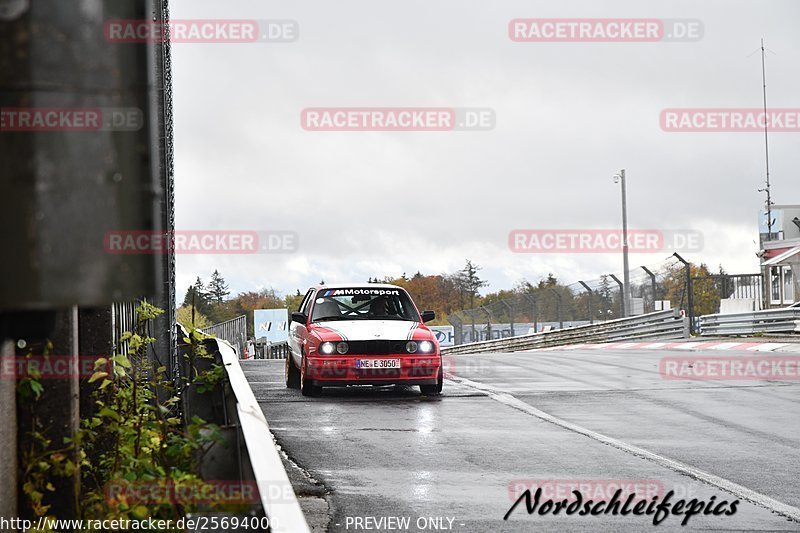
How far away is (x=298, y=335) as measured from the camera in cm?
1333

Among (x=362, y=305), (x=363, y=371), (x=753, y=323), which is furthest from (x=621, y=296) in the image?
(x=363, y=371)

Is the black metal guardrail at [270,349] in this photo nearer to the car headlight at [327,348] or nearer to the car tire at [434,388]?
the car tire at [434,388]

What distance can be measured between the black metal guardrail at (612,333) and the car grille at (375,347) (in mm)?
19378

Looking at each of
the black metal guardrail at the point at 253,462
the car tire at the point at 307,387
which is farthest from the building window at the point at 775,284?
the black metal guardrail at the point at 253,462

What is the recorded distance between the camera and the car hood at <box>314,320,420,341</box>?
12320mm

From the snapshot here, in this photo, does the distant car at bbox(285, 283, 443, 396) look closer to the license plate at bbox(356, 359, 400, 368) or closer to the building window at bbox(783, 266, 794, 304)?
the license plate at bbox(356, 359, 400, 368)

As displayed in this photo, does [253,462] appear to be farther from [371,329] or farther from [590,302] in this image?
[590,302]

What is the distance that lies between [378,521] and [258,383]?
10163 mm

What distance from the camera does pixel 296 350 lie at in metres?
13.5

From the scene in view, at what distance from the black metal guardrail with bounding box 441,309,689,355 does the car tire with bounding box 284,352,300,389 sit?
61.0ft

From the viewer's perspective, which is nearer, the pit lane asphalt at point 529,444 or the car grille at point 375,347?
the pit lane asphalt at point 529,444

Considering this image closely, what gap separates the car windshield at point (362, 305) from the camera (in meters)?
13.4

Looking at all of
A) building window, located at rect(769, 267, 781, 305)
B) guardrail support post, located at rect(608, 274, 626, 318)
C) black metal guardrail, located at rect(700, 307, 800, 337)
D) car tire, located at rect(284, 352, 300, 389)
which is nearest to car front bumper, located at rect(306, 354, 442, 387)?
car tire, located at rect(284, 352, 300, 389)

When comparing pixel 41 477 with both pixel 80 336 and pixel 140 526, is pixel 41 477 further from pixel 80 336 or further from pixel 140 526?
pixel 80 336
